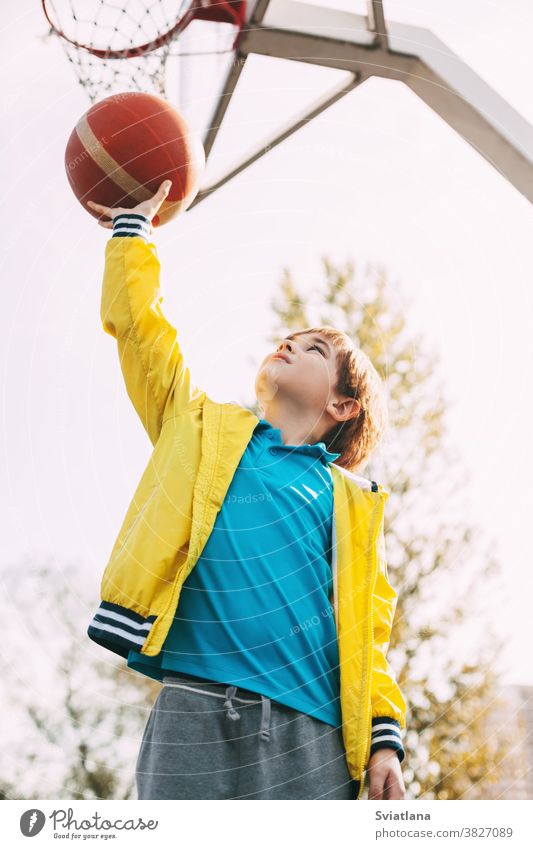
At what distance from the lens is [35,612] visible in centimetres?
410

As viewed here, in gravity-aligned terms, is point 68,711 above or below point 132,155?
below

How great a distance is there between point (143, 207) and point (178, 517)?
2.03ft

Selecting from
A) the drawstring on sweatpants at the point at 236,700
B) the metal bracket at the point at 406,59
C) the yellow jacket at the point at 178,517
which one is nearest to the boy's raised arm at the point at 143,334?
the yellow jacket at the point at 178,517

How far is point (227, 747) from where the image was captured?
4.09 ft

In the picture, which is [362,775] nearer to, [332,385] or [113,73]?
[332,385]

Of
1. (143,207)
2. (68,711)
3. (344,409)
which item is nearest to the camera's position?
(143,207)

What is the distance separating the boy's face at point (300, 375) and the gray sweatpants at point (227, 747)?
0.59 metres

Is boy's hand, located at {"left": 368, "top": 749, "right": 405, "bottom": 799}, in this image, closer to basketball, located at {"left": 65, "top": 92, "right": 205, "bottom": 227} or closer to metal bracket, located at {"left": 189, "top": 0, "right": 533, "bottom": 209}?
basketball, located at {"left": 65, "top": 92, "right": 205, "bottom": 227}

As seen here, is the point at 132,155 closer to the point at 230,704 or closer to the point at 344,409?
the point at 344,409

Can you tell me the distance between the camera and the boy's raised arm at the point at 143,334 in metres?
1.48

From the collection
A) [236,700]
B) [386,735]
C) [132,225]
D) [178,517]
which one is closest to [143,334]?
[132,225]

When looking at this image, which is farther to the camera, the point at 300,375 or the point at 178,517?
the point at 300,375

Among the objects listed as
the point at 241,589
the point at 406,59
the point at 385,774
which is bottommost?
the point at 385,774

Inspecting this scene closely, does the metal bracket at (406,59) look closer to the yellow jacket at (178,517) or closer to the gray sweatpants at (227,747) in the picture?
the yellow jacket at (178,517)
